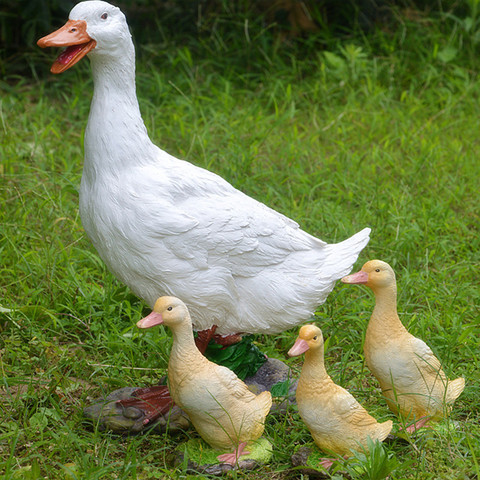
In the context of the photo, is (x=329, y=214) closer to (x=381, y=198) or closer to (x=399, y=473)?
(x=381, y=198)

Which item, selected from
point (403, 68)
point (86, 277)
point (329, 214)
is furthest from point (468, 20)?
point (86, 277)

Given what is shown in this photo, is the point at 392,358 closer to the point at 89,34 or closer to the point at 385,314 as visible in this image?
the point at 385,314

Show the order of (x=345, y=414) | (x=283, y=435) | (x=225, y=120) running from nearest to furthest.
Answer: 1. (x=345, y=414)
2. (x=283, y=435)
3. (x=225, y=120)

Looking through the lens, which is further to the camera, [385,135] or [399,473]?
[385,135]

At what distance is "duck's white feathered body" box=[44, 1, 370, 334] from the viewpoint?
2924 millimetres

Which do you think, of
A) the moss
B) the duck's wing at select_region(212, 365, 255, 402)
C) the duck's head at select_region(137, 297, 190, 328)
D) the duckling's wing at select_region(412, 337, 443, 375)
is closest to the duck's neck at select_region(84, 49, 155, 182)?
the duck's head at select_region(137, 297, 190, 328)

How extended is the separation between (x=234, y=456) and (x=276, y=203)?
241 cm

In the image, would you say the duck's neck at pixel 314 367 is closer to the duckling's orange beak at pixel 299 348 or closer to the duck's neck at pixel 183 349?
the duckling's orange beak at pixel 299 348

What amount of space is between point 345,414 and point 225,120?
344 cm

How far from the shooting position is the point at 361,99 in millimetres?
6340

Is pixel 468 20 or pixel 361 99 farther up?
pixel 468 20

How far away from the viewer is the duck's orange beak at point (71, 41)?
2.83 m

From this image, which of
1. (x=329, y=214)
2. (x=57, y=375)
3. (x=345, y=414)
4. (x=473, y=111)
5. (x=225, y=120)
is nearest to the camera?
(x=345, y=414)

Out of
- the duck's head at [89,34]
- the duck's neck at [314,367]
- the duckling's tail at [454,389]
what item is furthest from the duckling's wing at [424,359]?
the duck's head at [89,34]
